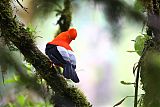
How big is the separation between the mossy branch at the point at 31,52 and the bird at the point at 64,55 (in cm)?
2

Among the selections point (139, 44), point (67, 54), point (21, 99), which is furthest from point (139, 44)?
point (21, 99)

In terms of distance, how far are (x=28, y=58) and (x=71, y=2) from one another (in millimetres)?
553

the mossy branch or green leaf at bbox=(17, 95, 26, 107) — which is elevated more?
the mossy branch

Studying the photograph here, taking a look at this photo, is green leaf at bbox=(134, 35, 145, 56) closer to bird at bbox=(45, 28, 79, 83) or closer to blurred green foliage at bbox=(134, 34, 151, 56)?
blurred green foliage at bbox=(134, 34, 151, 56)

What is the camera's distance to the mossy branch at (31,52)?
2.36 feet

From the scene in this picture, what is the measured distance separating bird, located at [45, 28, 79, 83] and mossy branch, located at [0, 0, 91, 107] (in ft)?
0.08

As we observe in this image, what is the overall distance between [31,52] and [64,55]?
80 millimetres

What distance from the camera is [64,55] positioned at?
77 centimetres

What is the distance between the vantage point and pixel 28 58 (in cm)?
72

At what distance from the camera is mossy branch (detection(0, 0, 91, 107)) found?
72 cm

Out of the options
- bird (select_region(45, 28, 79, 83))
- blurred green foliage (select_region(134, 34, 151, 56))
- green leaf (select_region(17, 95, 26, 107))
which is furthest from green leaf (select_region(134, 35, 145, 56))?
green leaf (select_region(17, 95, 26, 107))

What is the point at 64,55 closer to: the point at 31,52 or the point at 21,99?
the point at 31,52

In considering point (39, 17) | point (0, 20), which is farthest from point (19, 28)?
point (39, 17)

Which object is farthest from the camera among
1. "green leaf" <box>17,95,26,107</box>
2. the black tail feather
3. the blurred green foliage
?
"green leaf" <box>17,95,26,107</box>
